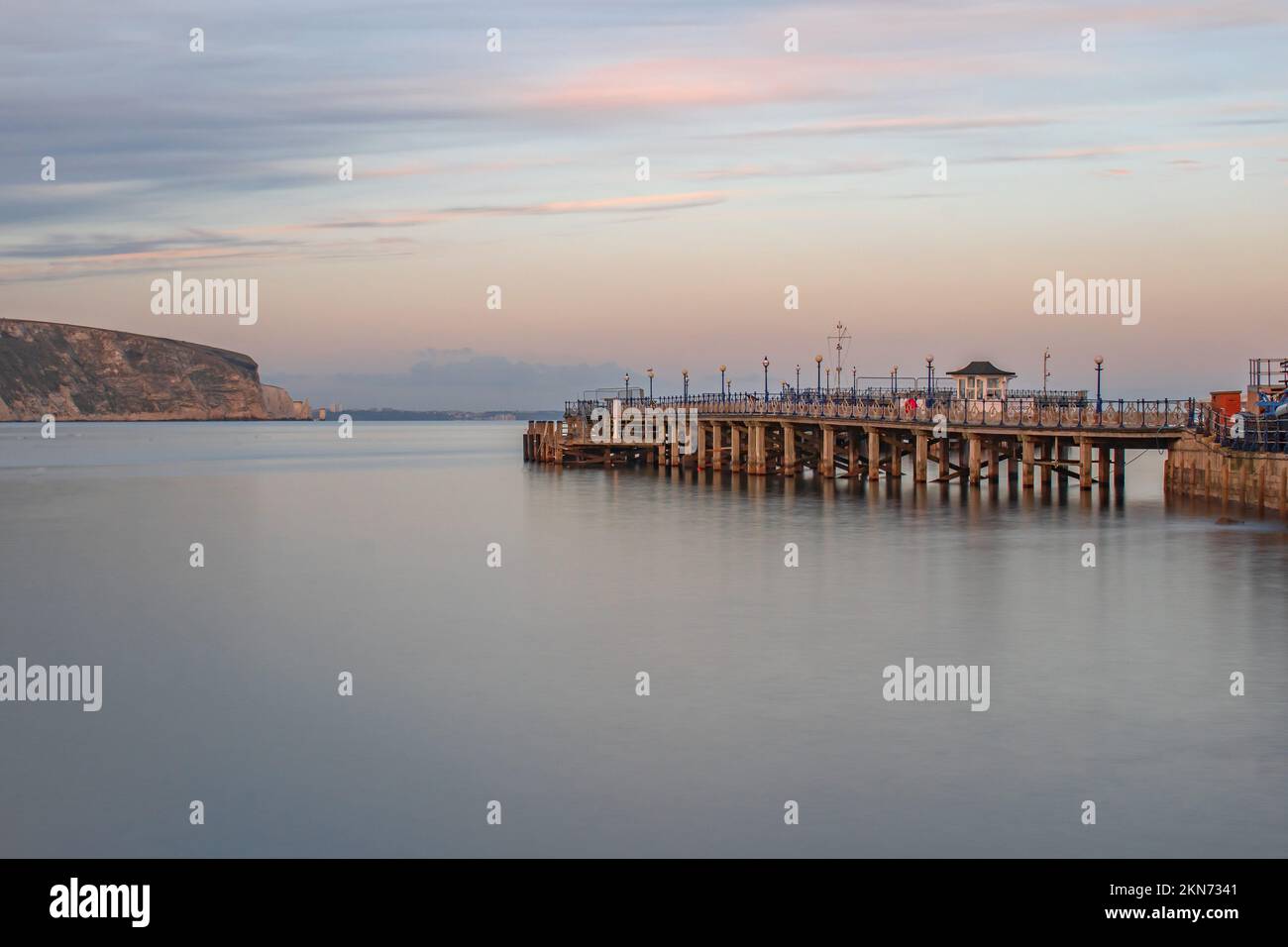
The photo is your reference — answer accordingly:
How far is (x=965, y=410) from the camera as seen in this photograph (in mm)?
56688

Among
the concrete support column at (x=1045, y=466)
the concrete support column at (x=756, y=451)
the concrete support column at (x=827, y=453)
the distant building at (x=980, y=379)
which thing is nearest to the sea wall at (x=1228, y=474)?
the concrete support column at (x=1045, y=466)

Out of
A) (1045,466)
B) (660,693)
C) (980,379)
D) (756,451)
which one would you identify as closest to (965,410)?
(1045,466)

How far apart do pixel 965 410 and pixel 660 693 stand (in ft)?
128

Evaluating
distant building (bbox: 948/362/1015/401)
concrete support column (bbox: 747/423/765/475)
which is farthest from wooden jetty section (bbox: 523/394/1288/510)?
distant building (bbox: 948/362/1015/401)

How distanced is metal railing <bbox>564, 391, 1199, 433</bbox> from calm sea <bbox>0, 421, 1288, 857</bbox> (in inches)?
233

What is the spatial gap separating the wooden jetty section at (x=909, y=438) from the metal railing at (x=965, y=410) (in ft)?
0.21

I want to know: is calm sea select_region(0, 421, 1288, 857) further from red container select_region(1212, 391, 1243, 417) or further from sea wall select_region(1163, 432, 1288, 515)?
red container select_region(1212, 391, 1243, 417)

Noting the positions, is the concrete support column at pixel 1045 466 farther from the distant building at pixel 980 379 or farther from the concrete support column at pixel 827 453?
the distant building at pixel 980 379

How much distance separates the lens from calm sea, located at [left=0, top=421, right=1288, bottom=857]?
45.4 feet

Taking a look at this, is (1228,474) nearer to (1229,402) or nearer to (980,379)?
(1229,402)

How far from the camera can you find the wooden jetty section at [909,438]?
47625mm

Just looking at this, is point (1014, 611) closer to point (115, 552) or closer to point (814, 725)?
point (814, 725)
